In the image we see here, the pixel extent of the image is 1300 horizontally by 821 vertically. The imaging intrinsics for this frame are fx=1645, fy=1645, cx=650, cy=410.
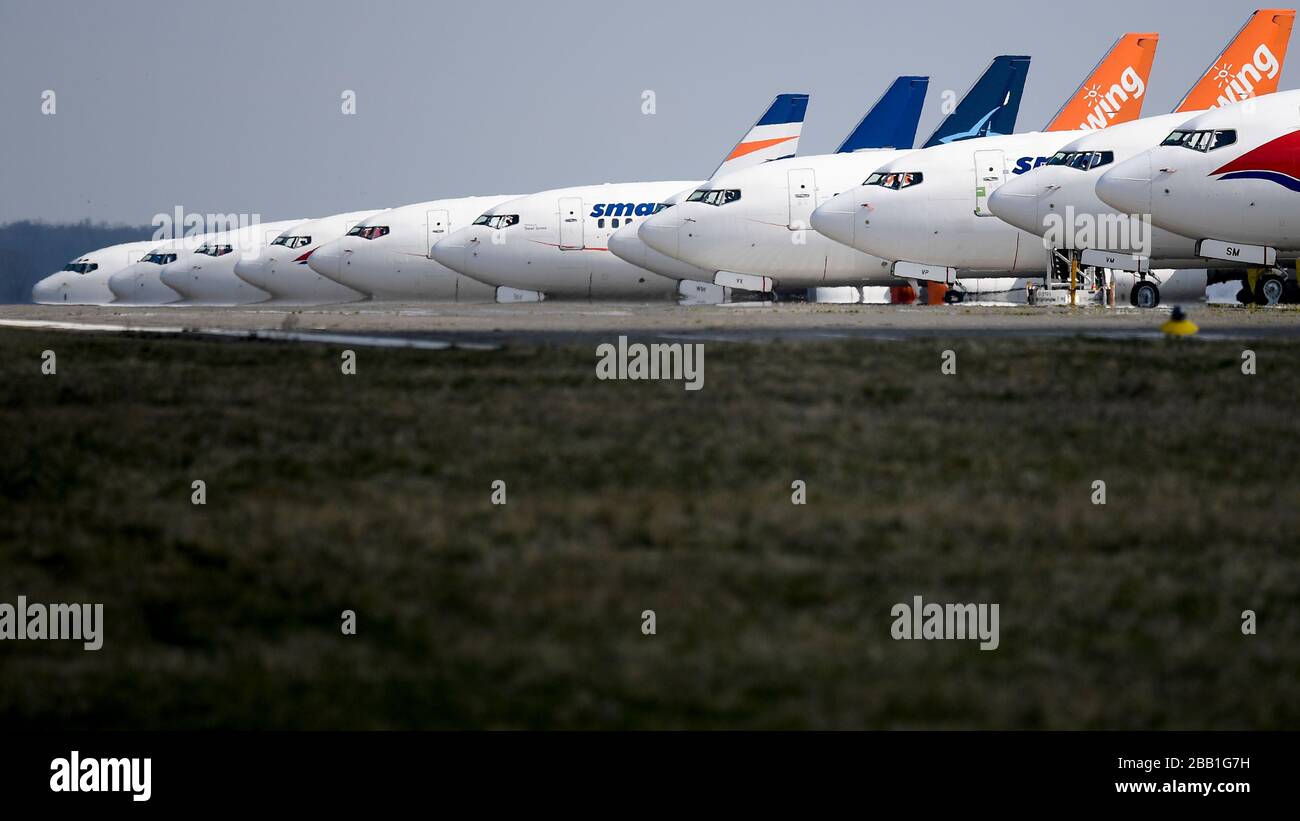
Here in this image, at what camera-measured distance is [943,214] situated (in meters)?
53.2

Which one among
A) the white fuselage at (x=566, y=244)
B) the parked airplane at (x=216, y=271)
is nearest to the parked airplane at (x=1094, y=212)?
the white fuselage at (x=566, y=244)

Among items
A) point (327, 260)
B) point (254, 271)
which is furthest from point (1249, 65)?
point (254, 271)

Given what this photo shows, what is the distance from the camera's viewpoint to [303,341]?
2638 cm

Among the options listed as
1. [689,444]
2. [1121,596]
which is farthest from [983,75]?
[1121,596]

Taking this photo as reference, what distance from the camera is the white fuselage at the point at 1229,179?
1722 inches

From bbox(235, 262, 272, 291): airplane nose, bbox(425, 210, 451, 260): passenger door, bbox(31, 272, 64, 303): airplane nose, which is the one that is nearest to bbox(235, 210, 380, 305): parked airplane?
bbox(235, 262, 272, 291): airplane nose

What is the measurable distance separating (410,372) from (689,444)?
7068mm

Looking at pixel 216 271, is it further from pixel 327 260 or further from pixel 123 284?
pixel 327 260

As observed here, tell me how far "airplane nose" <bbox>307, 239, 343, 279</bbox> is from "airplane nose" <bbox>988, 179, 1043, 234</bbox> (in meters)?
36.6

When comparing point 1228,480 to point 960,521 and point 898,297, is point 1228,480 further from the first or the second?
point 898,297

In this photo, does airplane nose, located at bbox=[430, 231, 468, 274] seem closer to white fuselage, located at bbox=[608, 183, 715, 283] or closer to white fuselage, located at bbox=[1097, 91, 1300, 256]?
white fuselage, located at bbox=[608, 183, 715, 283]

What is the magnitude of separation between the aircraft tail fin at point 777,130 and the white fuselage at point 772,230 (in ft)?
45.9

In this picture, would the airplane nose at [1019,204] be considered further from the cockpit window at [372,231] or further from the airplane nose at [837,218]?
the cockpit window at [372,231]
